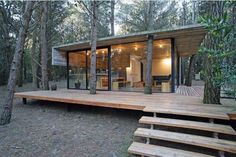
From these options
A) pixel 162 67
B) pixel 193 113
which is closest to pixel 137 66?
pixel 162 67

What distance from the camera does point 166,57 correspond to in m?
8.21

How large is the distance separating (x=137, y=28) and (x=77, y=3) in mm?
9050

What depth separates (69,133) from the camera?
428 cm

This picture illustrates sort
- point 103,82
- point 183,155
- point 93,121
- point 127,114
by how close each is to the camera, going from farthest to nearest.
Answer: point 103,82 → point 127,114 → point 93,121 → point 183,155

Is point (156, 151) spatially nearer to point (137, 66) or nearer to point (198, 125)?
point (198, 125)

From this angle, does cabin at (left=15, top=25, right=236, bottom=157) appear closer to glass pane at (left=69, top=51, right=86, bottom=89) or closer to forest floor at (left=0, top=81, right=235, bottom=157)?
glass pane at (left=69, top=51, right=86, bottom=89)

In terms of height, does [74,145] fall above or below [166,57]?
below

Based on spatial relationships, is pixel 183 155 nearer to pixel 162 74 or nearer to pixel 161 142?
pixel 161 142

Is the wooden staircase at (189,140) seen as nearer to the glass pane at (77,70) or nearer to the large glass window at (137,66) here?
the large glass window at (137,66)

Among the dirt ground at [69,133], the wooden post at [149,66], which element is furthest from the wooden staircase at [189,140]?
the wooden post at [149,66]

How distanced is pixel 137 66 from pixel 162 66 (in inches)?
54.5

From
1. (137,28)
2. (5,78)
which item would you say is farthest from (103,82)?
(5,78)

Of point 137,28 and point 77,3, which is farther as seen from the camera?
point 137,28

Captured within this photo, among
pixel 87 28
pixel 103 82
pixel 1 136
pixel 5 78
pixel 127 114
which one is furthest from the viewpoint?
pixel 87 28
